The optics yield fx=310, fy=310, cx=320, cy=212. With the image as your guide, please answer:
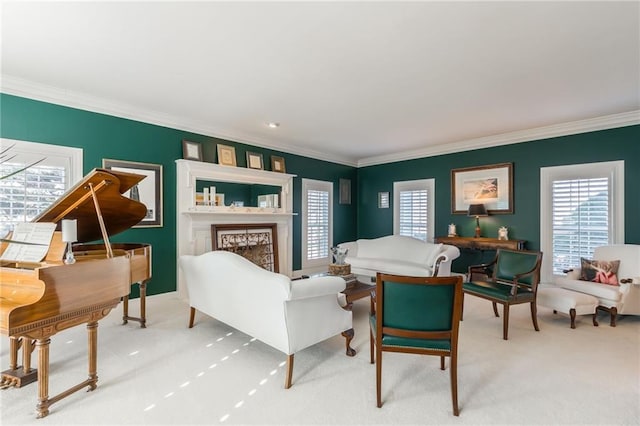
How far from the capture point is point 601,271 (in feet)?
13.1

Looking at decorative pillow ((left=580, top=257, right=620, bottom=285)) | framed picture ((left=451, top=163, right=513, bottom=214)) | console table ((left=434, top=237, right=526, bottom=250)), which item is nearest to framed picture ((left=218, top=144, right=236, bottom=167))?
console table ((left=434, top=237, right=526, bottom=250))

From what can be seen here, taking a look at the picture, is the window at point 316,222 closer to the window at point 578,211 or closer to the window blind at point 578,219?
the window at point 578,211

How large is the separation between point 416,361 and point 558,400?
1009 millimetres

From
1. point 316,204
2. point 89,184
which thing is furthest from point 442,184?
point 89,184

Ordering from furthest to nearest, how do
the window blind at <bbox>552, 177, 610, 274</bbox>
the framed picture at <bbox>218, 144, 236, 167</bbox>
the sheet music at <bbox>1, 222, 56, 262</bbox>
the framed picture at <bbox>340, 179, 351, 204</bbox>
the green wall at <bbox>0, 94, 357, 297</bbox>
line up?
the framed picture at <bbox>340, 179, 351, 204</bbox> → the framed picture at <bbox>218, 144, 236, 167</bbox> → the window blind at <bbox>552, 177, 610, 274</bbox> → the green wall at <bbox>0, 94, 357, 297</bbox> → the sheet music at <bbox>1, 222, 56, 262</bbox>

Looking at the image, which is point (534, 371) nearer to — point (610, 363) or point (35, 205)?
point (610, 363)

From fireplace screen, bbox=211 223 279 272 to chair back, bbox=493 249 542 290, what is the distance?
3737mm

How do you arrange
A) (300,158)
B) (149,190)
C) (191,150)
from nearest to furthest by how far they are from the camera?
1. (149,190)
2. (191,150)
3. (300,158)

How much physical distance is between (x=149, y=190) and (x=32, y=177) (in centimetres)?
125

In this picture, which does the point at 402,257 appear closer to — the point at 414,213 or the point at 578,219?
the point at 414,213

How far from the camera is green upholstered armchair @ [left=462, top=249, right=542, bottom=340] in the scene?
340 cm

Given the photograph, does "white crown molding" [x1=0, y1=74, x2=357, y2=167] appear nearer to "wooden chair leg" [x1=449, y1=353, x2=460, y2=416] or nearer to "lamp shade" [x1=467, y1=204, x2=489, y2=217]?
"lamp shade" [x1=467, y1=204, x2=489, y2=217]

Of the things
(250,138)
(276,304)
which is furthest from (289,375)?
(250,138)

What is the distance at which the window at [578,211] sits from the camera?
184 inches
